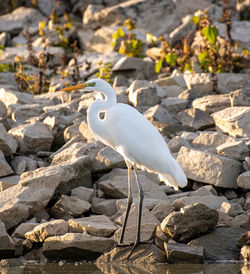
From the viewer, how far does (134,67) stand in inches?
493

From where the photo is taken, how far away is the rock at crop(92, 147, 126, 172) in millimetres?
7656

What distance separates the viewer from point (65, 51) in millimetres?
14531

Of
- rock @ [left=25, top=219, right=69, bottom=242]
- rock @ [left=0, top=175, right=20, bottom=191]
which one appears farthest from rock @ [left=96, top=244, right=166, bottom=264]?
rock @ [left=0, top=175, right=20, bottom=191]

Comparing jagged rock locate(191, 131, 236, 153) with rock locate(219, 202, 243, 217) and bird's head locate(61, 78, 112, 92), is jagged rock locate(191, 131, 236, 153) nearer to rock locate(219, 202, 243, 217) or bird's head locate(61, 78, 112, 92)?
rock locate(219, 202, 243, 217)

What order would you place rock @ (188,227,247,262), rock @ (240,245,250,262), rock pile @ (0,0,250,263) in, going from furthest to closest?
A: rock pile @ (0,0,250,263) < rock @ (188,227,247,262) < rock @ (240,245,250,262)

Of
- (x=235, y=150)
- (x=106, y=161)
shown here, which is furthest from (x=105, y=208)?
(x=235, y=150)

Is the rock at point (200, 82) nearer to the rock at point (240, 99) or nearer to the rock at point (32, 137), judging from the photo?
the rock at point (240, 99)

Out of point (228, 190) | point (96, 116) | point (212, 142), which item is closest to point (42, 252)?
point (96, 116)

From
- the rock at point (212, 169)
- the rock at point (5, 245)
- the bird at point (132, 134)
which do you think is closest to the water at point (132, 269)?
the rock at point (5, 245)

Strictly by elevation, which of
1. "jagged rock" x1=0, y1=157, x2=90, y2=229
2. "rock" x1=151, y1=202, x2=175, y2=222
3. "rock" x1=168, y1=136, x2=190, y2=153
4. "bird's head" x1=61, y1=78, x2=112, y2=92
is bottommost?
"rock" x1=151, y1=202, x2=175, y2=222

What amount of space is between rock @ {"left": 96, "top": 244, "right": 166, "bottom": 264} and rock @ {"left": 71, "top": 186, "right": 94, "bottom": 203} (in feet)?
3.90

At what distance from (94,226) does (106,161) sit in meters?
1.52

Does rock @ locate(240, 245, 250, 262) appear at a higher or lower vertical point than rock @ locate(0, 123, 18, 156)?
lower

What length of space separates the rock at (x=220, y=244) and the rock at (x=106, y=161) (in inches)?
74.9
